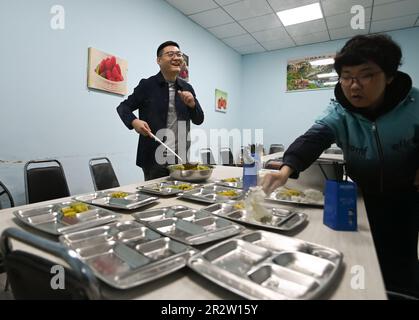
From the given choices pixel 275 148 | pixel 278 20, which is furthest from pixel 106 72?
pixel 275 148

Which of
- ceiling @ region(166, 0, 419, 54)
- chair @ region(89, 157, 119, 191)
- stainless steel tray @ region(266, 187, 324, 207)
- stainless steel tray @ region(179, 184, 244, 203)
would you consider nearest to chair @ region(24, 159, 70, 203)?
chair @ region(89, 157, 119, 191)

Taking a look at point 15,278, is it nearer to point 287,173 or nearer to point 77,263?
point 77,263

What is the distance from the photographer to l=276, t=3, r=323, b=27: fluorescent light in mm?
3596

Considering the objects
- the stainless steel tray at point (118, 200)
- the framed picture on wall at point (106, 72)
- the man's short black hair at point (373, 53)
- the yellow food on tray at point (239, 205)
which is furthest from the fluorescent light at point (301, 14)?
the stainless steel tray at point (118, 200)

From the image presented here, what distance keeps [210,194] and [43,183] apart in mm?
1159

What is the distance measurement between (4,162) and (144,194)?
4.41ft

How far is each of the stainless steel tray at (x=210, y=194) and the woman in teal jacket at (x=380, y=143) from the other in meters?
0.28

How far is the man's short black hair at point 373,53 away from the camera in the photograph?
973mm

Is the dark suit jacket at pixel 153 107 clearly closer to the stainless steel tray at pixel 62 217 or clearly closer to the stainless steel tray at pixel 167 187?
the stainless steel tray at pixel 167 187

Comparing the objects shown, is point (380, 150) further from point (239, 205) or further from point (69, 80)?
point (69, 80)

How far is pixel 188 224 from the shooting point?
90 centimetres

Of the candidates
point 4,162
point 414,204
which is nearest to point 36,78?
point 4,162

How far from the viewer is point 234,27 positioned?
427cm

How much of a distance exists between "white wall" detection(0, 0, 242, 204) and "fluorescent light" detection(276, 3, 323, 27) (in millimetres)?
1662
